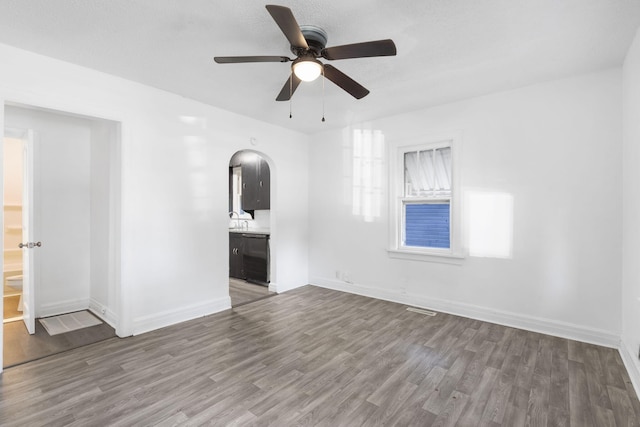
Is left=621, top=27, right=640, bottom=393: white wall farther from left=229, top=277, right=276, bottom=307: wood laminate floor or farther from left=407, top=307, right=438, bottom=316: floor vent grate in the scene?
left=229, top=277, right=276, bottom=307: wood laminate floor

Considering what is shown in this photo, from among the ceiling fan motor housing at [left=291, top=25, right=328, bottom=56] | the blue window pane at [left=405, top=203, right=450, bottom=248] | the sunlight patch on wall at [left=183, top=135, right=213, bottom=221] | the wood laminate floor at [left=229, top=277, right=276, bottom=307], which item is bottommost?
the wood laminate floor at [left=229, top=277, right=276, bottom=307]

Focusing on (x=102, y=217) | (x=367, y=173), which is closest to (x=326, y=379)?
(x=367, y=173)

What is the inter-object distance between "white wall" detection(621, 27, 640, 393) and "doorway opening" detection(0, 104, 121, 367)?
468 cm

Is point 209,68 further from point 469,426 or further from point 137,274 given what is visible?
point 469,426

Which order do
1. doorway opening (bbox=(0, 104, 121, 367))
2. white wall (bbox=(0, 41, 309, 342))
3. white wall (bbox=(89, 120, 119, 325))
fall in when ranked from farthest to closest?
white wall (bbox=(89, 120, 119, 325)) → doorway opening (bbox=(0, 104, 121, 367)) → white wall (bbox=(0, 41, 309, 342))

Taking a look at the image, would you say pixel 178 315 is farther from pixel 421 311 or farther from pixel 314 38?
pixel 314 38

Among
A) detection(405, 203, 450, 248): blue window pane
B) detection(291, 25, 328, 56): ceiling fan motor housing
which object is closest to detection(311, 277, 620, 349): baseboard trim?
detection(405, 203, 450, 248): blue window pane

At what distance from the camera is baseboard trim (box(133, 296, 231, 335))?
11.1 feet

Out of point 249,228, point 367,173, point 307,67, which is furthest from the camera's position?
point 249,228

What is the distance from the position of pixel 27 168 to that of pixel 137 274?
152cm

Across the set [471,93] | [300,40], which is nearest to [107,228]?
[300,40]

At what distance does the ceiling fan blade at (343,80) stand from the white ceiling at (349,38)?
27 centimetres

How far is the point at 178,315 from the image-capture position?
12.1 feet

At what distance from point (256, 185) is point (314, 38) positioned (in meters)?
4.03
